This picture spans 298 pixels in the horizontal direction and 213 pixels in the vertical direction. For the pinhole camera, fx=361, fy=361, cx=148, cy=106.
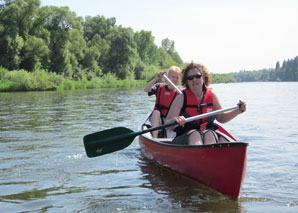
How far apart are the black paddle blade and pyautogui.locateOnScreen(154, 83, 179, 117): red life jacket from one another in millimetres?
1606

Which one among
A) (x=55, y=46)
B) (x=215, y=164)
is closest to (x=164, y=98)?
(x=215, y=164)

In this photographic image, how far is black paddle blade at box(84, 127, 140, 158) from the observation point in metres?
4.61

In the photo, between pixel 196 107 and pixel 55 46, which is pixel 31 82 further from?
pixel 196 107

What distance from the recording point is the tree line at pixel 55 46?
1415 inches

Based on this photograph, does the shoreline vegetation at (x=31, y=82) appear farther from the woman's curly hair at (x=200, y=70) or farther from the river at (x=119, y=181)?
the woman's curly hair at (x=200, y=70)

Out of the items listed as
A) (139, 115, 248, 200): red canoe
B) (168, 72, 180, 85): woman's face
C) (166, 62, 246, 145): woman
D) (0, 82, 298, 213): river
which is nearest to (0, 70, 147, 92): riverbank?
(0, 82, 298, 213): river

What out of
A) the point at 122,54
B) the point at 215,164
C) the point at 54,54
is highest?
the point at 122,54

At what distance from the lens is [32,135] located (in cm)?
790

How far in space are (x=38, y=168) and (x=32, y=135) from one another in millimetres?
2927

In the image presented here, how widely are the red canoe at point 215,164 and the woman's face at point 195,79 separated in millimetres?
739

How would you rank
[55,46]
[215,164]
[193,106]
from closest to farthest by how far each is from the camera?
[215,164] → [193,106] → [55,46]

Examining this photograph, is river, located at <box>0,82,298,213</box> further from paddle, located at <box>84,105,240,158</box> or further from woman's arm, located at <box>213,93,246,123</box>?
woman's arm, located at <box>213,93,246,123</box>

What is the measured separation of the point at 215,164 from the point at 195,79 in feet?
3.39

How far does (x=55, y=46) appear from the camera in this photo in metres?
41.0
